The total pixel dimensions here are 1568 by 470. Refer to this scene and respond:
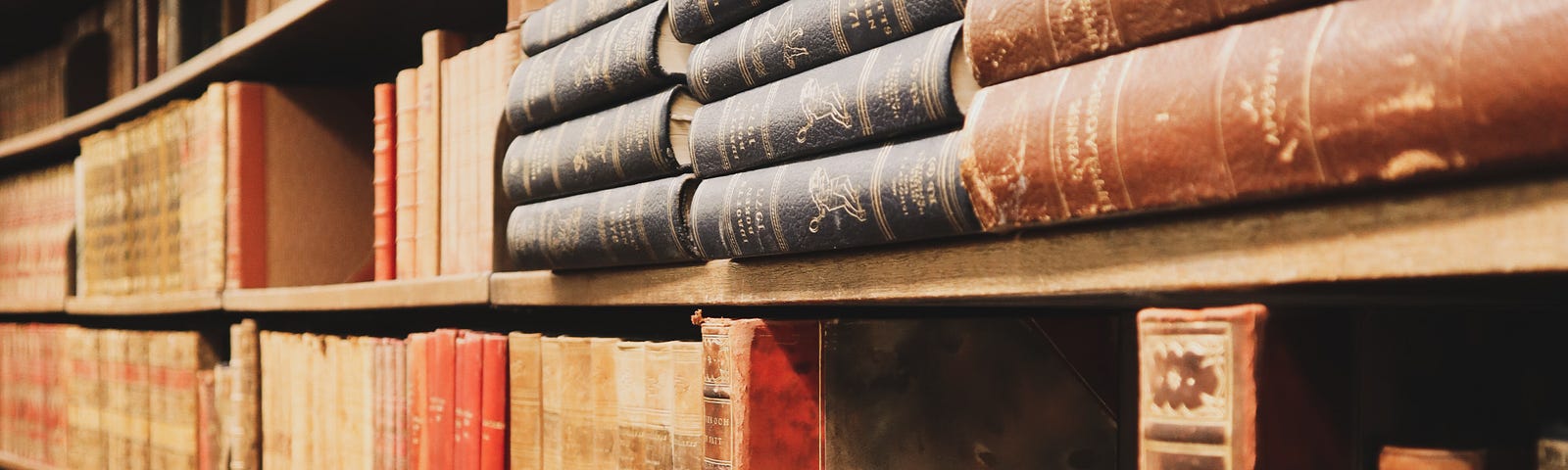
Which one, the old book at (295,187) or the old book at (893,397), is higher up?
the old book at (295,187)

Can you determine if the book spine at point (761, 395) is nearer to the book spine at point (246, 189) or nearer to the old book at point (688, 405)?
the old book at point (688, 405)

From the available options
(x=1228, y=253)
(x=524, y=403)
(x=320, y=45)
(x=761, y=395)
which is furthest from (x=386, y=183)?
(x=1228, y=253)

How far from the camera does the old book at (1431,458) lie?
43cm

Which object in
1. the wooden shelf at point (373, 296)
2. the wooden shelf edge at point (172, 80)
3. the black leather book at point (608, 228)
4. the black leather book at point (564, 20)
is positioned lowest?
the wooden shelf at point (373, 296)

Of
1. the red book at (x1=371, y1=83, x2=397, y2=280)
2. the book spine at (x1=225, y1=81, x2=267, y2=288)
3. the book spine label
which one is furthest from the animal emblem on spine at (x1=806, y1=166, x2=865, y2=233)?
the book spine at (x1=225, y1=81, x2=267, y2=288)

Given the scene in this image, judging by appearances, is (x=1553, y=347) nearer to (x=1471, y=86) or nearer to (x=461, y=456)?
(x=1471, y=86)

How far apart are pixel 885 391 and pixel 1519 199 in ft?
1.43

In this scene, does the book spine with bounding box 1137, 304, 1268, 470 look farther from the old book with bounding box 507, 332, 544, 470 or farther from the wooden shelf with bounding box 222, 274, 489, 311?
the wooden shelf with bounding box 222, 274, 489, 311

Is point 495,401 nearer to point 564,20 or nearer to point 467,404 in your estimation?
point 467,404

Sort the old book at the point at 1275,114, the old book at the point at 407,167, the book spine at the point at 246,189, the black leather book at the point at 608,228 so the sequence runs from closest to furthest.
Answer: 1. the old book at the point at 1275,114
2. the black leather book at the point at 608,228
3. the old book at the point at 407,167
4. the book spine at the point at 246,189

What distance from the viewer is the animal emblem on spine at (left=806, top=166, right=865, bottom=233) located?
0.65 m

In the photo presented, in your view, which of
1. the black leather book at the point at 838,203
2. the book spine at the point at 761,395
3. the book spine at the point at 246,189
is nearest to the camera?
the black leather book at the point at 838,203

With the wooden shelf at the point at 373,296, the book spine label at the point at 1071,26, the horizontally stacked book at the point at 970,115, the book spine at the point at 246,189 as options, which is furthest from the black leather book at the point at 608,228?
the book spine at the point at 246,189

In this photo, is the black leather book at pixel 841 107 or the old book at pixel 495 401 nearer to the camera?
the black leather book at pixel 841 107
